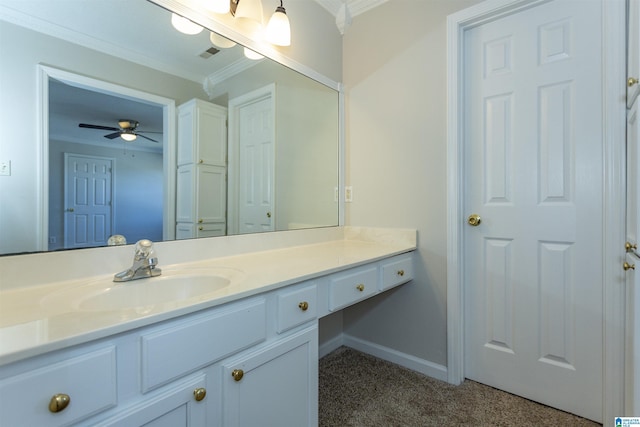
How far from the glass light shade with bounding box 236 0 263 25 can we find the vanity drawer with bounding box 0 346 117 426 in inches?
58.0

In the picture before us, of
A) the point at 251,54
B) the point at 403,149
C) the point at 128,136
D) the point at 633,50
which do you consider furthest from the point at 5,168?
the point at 633,50

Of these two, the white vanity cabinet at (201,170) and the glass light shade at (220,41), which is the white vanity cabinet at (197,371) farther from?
the glass light shade at (220,41)

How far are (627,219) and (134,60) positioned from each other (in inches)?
82.2

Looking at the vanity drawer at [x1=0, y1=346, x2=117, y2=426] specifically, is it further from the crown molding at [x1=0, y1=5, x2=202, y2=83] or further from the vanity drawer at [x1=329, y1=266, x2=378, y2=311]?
the crown molding at [x1=0, y1=5, x2=202, y2=83]

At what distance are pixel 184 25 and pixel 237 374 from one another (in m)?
1.42

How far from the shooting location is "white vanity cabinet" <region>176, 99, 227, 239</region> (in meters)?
1.34

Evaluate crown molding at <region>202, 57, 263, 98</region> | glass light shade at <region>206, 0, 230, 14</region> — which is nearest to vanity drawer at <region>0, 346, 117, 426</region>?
crown molding at <region>202, 57, 263, 98</region>

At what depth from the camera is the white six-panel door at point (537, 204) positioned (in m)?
1.40

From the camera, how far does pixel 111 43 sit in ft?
3.70

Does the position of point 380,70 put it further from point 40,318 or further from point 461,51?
point 40,318

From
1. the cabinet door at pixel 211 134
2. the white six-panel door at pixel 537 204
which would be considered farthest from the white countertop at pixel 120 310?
the white six-panel door at pixel 537 204

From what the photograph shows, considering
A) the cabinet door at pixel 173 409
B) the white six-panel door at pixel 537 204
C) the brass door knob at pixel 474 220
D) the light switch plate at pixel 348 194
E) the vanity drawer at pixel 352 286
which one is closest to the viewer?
the cabinet door at pixel 173 409

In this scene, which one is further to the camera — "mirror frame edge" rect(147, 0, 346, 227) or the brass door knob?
the brass door knob

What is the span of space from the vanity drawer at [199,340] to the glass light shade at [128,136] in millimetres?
802
